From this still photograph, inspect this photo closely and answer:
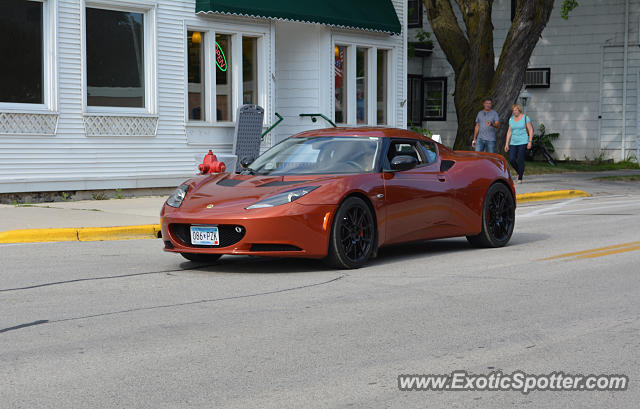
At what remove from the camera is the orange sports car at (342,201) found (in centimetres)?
863

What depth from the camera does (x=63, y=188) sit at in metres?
16.4

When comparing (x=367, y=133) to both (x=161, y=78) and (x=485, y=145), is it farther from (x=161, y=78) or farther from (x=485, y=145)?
Answer: (x=485, y=145)

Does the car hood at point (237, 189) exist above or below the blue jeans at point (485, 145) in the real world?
below

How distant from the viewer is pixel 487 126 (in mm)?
20188

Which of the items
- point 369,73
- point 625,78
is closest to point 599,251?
point 369,73

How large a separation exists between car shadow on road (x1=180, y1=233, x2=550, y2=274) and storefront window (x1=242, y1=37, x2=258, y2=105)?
9342 mm

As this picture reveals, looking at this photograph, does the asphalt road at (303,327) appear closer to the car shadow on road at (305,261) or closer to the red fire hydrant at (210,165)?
the car shadow on road at (305,261)

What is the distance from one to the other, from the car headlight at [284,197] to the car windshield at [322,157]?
0.63m

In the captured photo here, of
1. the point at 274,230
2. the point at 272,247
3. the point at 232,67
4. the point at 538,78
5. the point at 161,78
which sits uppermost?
the point at 538,78

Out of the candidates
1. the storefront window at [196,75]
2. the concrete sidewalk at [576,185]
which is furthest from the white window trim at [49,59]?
the concrete sidewalk at [576,185]

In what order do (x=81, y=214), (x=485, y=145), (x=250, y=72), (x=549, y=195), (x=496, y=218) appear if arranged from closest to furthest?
(x=496, y=218) → (x=81, y=214) → (x=549, y=195) → (x=250, y=72) → (x=485, y=145)

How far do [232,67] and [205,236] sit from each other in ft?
36.6

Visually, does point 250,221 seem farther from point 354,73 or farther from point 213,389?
point 354,73

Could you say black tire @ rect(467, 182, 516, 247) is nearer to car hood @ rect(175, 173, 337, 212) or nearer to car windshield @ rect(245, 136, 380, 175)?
car windshield @ rect(245, 136, 380, 175)
